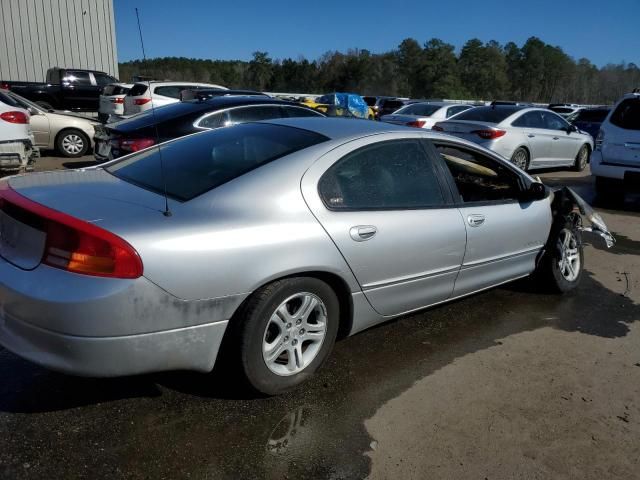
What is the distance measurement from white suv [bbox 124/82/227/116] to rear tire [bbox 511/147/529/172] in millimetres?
6836

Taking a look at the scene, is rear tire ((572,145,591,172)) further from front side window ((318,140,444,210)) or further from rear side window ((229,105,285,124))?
front side window ((318,140,444,210))

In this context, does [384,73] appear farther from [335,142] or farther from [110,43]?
[335,142]

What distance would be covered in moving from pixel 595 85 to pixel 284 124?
86754 millimetres

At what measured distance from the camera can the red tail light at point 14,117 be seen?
25.7 feet

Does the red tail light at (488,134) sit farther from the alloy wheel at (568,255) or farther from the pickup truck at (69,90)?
the pickup truck at (69,90)

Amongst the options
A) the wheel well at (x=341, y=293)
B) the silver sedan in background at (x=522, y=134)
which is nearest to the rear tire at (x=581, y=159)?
the silver sedan in background at (x=522, y=134)

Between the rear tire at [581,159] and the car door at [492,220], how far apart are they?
9.23 metres

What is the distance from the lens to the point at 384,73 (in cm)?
7462

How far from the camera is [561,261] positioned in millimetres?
4727

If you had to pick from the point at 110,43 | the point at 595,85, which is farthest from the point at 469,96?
the point at 110,43

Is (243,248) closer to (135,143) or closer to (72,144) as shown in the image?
(135,143)

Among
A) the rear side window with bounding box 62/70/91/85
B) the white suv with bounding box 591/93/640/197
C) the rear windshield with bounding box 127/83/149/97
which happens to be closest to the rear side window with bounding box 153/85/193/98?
the rear windshield with bounding box 127/83/149/97

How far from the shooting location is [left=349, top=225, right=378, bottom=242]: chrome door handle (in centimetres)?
304

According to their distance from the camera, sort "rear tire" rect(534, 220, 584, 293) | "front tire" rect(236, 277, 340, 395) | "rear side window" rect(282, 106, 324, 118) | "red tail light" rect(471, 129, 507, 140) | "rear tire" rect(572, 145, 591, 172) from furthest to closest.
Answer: "rear tire" rect(572, 145, 591, 172) < "red tail light" rect(471, 129, 507, 140) < "rear side window" rect(282, 106, 324, 118) < "rear tire" rect(534, 220, 584, 293) < "front tire" rect(236, 277, 340, 395)
